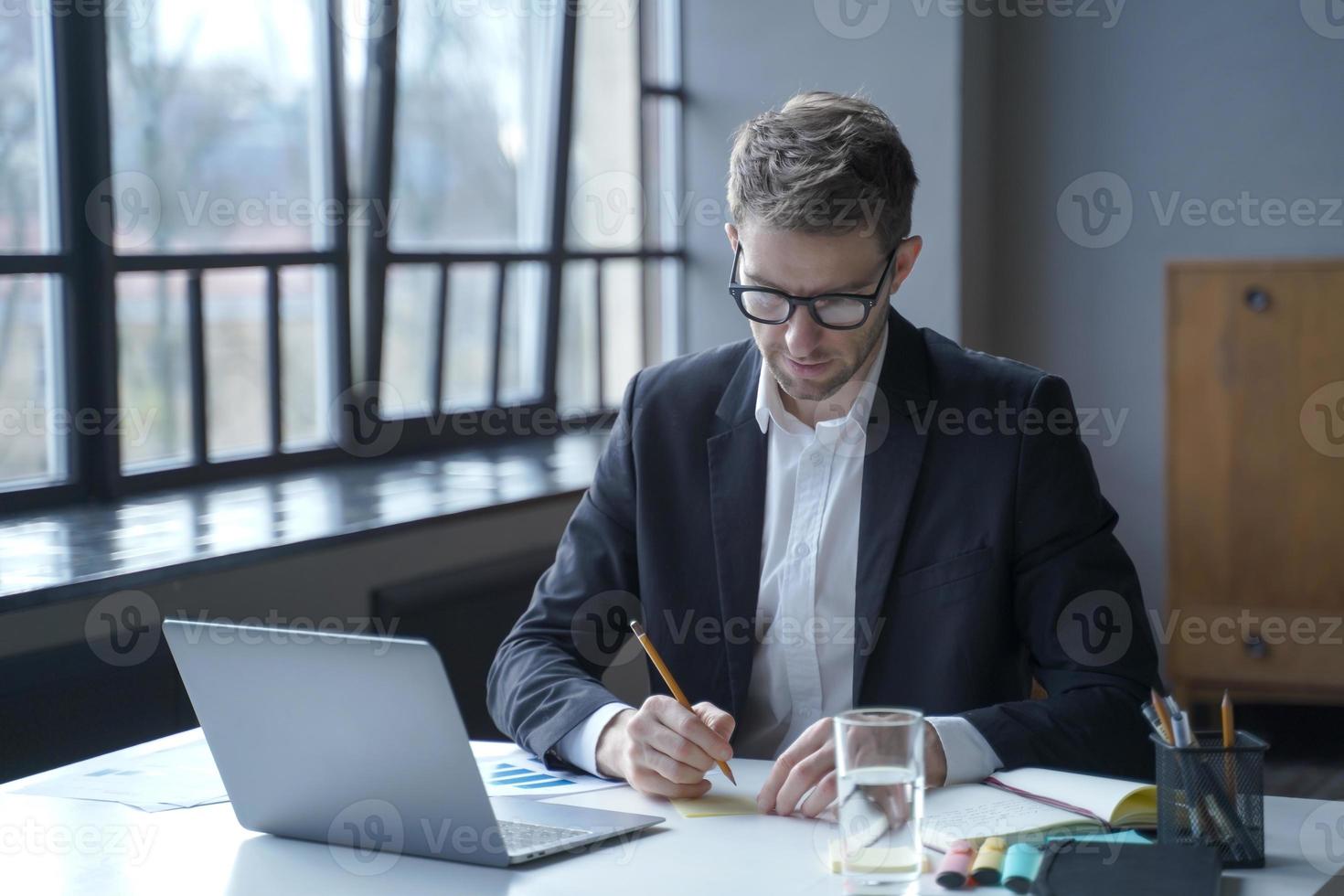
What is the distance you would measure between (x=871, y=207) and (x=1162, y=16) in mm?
3310

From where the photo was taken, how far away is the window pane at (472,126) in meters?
4.05

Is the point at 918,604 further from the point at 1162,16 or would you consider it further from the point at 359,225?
the point at 1162,16

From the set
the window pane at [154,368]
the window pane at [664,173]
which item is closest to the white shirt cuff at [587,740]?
the window pane at [154,368]

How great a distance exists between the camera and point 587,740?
5.37 ft

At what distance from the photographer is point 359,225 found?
3904 mm

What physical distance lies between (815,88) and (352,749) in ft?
13.1

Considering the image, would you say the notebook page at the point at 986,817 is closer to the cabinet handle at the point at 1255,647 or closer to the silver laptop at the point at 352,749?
the silver laptop at the point at 352,749

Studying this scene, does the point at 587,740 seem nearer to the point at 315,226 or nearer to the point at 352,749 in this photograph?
the point at 352,749

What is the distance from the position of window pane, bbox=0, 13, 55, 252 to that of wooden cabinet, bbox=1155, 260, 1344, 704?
2.80 meters

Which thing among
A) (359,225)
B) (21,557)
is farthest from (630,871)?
(359,225)

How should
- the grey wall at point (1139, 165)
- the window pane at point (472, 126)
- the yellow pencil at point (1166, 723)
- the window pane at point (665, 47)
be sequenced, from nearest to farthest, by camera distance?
the yellow pencil at point (1166, 723)
the window pane at point (472, 126)
the grey wall at point (1139, 165)
the window pane at point (665, 47)

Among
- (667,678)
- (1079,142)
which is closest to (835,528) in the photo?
(667,678)

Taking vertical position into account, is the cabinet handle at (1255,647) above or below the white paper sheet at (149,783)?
below

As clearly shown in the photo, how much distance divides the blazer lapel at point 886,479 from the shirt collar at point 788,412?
0.01 m
